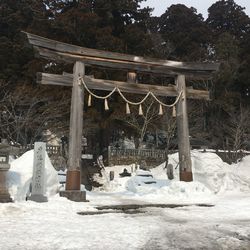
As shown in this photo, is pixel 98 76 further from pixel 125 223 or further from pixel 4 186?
pixel 125 223

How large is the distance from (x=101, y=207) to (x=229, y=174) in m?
7.50

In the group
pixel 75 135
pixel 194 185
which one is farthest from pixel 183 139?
pixel 75 135

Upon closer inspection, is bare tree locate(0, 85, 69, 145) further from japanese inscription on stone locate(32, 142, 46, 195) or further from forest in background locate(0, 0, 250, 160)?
japanese inscription on stone locate(32, 142, 46, 195)

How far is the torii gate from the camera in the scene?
38.4 feet

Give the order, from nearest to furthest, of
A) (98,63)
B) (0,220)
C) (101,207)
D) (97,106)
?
(0,220)
(101,207)
(98,63)
(97,106)

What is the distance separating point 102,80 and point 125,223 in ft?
20.7

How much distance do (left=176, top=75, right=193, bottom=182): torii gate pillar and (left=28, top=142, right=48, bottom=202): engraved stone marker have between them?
17.5 ft

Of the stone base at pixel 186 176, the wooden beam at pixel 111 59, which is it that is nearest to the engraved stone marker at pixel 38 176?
the wooden beam at pixel 111 59

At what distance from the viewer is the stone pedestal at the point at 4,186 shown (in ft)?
30.0

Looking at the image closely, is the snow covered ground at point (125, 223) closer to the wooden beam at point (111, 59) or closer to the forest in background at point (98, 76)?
the wooden beam at point (111, 59)

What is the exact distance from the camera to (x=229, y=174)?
50.9 ft

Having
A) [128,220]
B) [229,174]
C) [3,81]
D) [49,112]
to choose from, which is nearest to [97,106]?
[49,112]

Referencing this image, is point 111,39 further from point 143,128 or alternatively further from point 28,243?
point 28,243

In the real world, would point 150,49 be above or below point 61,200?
above
